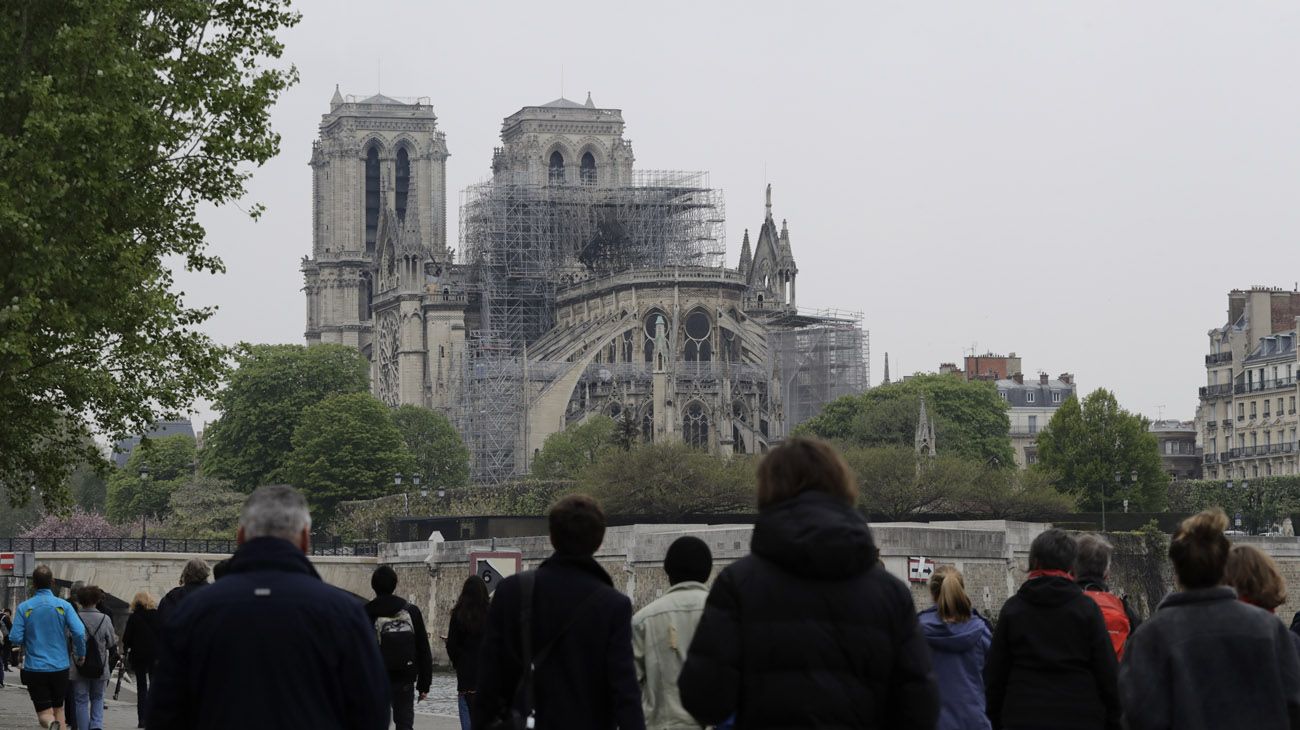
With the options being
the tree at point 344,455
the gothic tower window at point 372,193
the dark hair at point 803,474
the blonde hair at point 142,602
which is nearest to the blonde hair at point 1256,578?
the dark hair at point 803,474

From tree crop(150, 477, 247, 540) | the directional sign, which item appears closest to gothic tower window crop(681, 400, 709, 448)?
tree crop(150, 477, 247, 540)

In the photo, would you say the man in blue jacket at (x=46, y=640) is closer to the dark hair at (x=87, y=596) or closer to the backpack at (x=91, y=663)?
the backpack at (x=91, y=663)

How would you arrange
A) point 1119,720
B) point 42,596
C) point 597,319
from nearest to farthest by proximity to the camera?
1. point 1119,720
2. point 42,596
3. point 597,319

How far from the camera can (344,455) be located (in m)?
84.1

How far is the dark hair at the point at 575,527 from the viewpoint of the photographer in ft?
29.3

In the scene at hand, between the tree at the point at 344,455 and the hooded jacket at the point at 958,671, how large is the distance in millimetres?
71830

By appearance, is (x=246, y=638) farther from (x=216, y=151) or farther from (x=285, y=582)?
(x=216, y=151)

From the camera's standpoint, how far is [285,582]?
743 centimetres

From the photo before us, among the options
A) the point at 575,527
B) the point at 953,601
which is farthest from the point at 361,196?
the point at 575,527

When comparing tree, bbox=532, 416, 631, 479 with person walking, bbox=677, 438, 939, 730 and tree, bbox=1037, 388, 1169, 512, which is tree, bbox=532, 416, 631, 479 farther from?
person walking, bbox=677, 438, 939, 730

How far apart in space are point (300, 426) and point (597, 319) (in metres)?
19.5

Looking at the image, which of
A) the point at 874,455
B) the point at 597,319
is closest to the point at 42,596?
the point at 874,455

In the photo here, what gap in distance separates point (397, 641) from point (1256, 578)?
21.5 feet

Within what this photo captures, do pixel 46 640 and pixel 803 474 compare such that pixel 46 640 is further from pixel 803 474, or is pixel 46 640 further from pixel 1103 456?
pixel 1103 456
